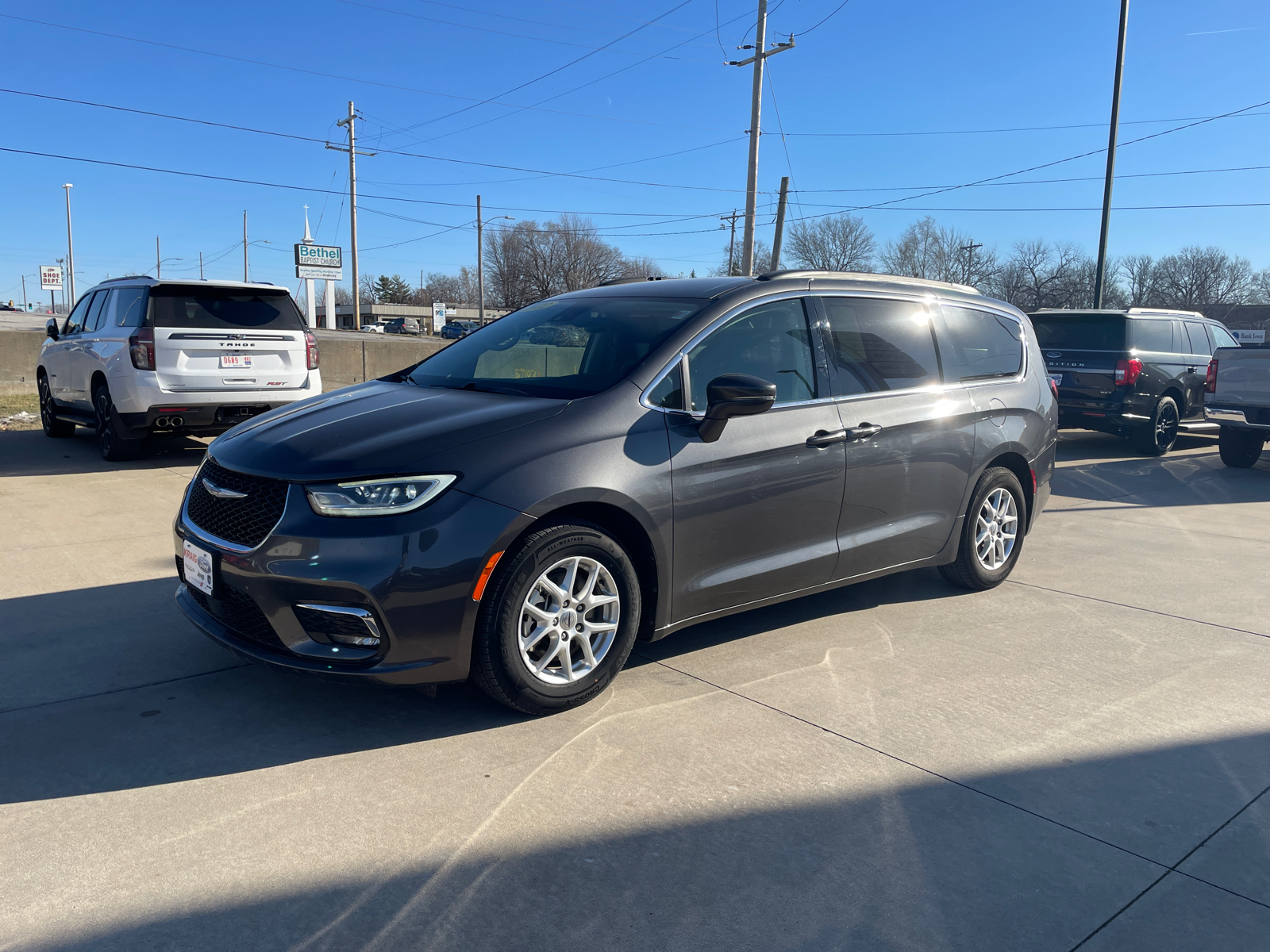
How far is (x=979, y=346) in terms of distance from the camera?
5496 mm

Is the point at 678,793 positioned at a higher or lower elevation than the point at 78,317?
lower

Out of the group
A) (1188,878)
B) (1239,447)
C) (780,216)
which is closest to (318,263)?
(780,216)

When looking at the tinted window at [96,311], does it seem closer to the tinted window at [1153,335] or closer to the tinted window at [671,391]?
the tinted window at [671,391]

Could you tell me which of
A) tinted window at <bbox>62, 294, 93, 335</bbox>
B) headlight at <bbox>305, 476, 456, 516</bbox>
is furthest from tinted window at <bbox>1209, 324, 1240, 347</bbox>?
tinted window at <bbox>62, 294, 93, 335</bbox>

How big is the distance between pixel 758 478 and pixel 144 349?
6.98 m

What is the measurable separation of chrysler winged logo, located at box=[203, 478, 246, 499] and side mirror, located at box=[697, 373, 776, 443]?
180 centimetres

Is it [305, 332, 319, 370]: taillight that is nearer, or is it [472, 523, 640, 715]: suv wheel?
[472, 523, 640, 715]: suv wheel

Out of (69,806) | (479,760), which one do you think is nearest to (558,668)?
(479,760)

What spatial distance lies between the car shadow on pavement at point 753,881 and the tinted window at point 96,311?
8.91 metres

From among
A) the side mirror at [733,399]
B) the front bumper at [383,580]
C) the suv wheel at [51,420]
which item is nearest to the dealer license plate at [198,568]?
the front bumper at [383,580]

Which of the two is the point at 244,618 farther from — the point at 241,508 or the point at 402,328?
the point at 402,328

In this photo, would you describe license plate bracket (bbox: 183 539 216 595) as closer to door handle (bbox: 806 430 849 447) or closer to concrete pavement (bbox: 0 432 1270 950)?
concrete pavement (bbox: 0 432 1270 950)

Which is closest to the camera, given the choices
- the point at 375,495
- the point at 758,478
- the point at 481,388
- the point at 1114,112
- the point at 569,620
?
the point at 375,495

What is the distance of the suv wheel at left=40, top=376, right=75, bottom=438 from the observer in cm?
1107
